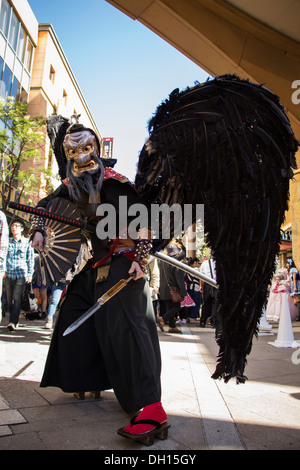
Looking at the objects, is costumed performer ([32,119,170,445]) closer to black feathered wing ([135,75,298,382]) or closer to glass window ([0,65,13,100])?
black feathered wing ([135,75,298,382])

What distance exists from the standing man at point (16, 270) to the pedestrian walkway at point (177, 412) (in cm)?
218

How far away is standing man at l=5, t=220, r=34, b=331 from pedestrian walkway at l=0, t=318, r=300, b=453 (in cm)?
218

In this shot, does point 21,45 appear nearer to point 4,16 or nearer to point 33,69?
point 33,69

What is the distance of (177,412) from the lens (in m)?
2.62

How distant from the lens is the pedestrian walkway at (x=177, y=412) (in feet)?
6.75

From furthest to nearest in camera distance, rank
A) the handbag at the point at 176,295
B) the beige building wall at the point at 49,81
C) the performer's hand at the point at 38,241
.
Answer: the beige building wall at the point at 49,81
the handbag at the point at 176,295
the performer's hand at the point at 38,241

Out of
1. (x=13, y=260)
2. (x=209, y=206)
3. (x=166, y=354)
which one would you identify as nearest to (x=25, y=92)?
(x=13, y=260)

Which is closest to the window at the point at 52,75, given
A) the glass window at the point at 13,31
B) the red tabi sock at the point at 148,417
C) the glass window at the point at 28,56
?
the glass window at the point at 28,56

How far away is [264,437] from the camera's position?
2.19 metres

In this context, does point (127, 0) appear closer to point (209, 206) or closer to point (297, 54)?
point (297, 54)

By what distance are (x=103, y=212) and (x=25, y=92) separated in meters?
25.8

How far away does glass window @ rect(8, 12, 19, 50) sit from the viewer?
2147 centimetres

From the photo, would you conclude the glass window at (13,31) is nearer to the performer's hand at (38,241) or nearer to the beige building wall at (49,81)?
the beige building wall at (49,81)

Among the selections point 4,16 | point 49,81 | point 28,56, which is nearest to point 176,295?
point 4,16
